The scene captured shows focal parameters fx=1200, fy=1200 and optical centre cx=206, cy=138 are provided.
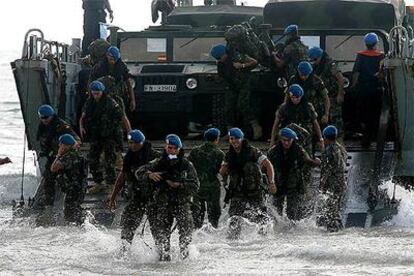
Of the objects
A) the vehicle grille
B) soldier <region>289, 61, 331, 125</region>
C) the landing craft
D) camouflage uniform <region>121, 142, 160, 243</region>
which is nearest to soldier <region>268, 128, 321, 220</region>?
the landing craft

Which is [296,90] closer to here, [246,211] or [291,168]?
[291,168]

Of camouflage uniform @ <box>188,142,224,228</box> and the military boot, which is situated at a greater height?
the military boot

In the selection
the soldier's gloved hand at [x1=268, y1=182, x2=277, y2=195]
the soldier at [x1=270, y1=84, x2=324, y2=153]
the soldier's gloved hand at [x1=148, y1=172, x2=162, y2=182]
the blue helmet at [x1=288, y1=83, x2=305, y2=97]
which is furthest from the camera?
the soldier at [x1=270, y1=84, x2=324, y2=153]

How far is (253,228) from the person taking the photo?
12.2 metres

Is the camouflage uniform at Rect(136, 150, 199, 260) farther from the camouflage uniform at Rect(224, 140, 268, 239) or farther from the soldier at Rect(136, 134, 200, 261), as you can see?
the camouflage uniform at Rect(224, 140, 268, 239)

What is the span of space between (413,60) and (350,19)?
98.6 inches

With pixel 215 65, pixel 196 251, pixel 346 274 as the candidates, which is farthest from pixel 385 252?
pixel 215 65

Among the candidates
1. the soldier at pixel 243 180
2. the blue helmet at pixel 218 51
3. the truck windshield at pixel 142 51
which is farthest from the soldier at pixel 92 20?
the soldier at pixel 243 180

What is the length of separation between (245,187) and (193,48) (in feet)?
13.8

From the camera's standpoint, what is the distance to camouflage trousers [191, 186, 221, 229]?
476 inches

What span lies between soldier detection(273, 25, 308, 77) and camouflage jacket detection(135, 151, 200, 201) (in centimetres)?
414

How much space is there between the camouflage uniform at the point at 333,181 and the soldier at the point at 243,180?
73 centimetres

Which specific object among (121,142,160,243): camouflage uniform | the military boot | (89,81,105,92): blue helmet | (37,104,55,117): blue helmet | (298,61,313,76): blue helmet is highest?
(298,61,313,76): blue helmet

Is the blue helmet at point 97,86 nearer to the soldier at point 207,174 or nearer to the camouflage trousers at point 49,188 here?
the camouflage trousers at point 49,188
